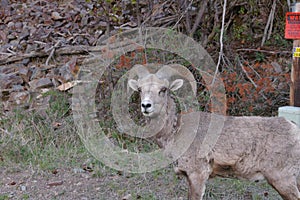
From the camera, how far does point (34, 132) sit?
7137 mm

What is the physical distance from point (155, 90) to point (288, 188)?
5.21 feet

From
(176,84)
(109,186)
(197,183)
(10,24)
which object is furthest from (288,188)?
(10,24)

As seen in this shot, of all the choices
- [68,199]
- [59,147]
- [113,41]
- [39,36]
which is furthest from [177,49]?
[39,36]

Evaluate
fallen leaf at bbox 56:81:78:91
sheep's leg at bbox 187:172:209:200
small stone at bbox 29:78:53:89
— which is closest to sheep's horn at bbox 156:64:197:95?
sheep's leg at bbox 187:172:209:200

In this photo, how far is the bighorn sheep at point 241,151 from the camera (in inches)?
171

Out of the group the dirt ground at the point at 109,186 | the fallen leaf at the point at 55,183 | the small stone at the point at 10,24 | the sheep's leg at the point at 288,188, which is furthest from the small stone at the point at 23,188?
the small stone at the point at 10,24

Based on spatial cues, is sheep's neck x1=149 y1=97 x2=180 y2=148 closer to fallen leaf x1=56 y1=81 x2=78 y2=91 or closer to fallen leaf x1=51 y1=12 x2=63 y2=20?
fallen leaf x1=56 y1=81 x2=78 y2=91

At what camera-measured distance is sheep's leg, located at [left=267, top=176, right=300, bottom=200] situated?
4285 mm

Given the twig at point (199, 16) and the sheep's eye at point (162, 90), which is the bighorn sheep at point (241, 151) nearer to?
the sheep's eye at point (162, 90)

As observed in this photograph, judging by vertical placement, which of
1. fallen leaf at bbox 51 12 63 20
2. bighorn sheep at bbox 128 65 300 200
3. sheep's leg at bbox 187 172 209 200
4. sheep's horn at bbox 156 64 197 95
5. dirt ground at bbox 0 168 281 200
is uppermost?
fallen leaf at bbox 51 12 63 20

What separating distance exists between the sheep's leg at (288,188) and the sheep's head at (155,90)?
1353 mm

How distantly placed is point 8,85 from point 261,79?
16.4 feet

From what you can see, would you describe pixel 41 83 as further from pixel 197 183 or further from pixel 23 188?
pixel 197 183

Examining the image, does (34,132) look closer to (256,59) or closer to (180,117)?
(180,117)
